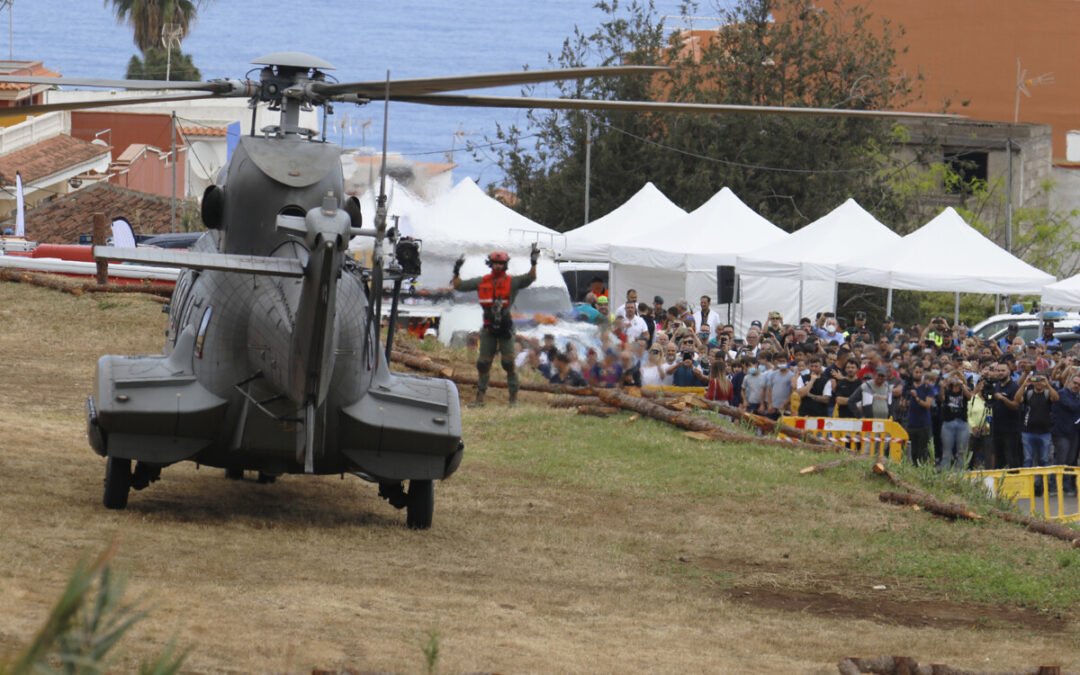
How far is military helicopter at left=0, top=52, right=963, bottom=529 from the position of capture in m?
9.55

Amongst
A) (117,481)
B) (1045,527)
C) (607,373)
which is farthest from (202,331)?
(607,373)

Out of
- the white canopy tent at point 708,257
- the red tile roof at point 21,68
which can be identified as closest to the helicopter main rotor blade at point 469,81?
the white canopy tent at point 708,257

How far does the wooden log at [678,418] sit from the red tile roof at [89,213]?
87.6 ft

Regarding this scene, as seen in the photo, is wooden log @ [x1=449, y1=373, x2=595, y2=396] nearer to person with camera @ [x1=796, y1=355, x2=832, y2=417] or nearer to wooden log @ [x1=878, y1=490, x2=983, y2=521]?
person with camera @ [x1=796, y1=355, x2=832, y2=417]

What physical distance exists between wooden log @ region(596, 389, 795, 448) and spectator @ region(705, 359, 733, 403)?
4.88 ft

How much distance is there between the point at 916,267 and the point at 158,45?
148 feet

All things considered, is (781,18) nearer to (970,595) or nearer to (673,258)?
(673,258)

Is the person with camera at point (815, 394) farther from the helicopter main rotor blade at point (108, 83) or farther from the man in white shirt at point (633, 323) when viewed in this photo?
the helicopter main rotor blade at point (108, 83)

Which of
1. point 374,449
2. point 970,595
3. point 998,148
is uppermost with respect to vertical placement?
point 998,148

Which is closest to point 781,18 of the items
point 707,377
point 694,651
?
point 707,377

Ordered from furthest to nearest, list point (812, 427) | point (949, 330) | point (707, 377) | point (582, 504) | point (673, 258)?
point (673, 258) < point (949, 330) < point (707, 377) < point (812, 427) < point (582, 504)

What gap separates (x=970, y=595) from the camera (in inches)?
419

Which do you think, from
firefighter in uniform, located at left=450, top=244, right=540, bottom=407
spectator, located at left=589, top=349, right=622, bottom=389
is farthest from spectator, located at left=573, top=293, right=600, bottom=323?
firefighter in uniform, located at left=450, top=244, right=540, bottom=407

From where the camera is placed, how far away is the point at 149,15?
5903cm
